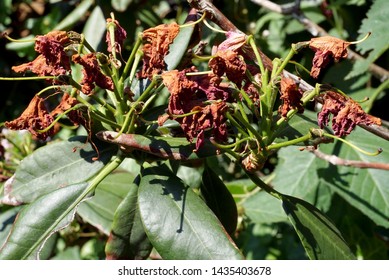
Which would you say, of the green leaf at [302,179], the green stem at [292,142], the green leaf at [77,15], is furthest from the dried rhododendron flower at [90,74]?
the green leaf at [77,15]

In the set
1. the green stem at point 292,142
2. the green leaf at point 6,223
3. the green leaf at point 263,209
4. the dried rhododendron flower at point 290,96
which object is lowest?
the green leaf at point 263,209

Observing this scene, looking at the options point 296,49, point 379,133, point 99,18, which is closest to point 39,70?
point 296,49

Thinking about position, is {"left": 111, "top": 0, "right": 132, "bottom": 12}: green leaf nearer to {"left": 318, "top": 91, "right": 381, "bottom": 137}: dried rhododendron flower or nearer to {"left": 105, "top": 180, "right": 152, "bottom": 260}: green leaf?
{"left": 105, "top": 180, "right": 152, "bottom": 260}: green leaf

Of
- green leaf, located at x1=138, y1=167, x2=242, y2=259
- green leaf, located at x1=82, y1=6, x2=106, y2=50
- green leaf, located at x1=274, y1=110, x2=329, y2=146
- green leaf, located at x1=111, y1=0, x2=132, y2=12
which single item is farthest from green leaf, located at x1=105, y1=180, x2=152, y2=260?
green leaf, located at x1=82, y1=6, x2=106, y2=50

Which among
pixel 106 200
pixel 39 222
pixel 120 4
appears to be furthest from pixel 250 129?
pixel 120 4

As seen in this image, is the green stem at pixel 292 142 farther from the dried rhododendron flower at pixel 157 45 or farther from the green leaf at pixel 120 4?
the green leaf at pixel 120 4

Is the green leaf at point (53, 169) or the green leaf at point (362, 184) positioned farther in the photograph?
the green leaf at point (362, 184)

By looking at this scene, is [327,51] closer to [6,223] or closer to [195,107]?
[195,107]
